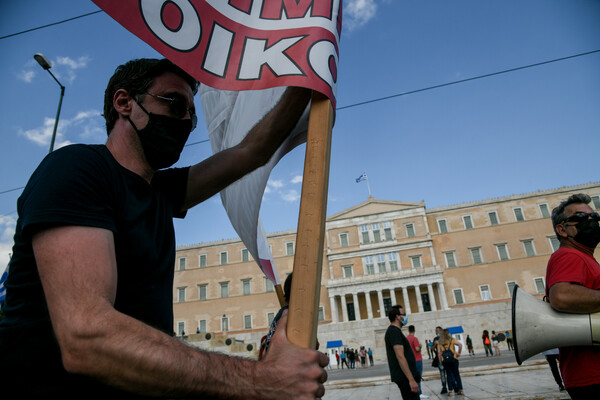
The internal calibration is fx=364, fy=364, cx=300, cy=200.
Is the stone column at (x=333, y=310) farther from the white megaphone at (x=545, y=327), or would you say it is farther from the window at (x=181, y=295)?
the white megaphone at (x=545, y=327)

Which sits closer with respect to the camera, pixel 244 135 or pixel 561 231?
pixel 244 135

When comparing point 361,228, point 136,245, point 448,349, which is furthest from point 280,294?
point 361,228

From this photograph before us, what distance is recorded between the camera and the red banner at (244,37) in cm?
115

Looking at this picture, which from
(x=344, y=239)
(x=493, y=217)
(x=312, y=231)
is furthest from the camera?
(x=344, y=239)

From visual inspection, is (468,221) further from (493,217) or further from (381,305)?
(381,305)

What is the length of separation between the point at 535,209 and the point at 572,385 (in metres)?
41.1

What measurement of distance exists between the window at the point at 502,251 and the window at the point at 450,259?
171 inches

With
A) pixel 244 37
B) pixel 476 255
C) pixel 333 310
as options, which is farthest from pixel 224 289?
pixel 244 37

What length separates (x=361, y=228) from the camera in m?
40.2

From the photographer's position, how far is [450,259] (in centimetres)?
3744

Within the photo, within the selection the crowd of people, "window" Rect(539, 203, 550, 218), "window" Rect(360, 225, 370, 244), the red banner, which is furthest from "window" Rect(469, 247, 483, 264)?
the red banner

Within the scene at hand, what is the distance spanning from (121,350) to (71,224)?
1.00 ft

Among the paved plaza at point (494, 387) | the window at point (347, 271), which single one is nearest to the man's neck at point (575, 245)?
the paved plaza at point (494, 387)

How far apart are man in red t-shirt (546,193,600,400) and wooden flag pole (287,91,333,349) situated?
207cm
